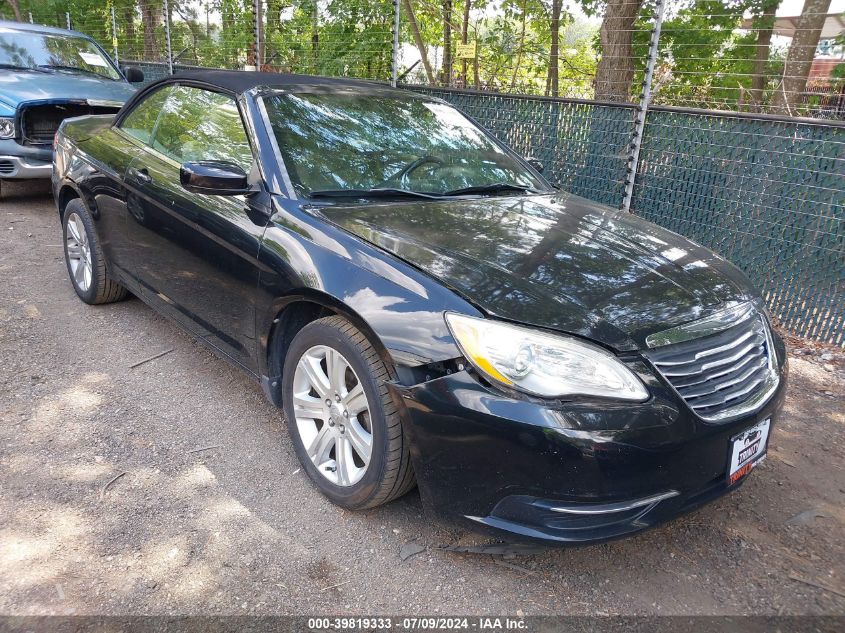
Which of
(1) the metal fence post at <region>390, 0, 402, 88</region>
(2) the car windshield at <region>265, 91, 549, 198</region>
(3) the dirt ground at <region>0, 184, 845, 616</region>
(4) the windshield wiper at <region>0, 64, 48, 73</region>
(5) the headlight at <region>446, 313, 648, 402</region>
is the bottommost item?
(3) the dirt ground at <region>0, 184, 845, 616</region>

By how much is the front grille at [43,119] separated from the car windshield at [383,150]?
4614 millimetres

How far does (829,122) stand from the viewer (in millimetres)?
4457

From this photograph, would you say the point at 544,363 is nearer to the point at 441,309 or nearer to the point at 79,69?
the point at 441,309

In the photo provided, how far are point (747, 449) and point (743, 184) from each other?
3275 millimetres

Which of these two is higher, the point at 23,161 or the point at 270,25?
the point at 270,25

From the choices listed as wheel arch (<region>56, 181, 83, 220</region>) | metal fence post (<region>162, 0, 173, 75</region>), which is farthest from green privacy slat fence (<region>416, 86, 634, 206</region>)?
metal fence post (<region>162, 0, 173, 75</region>)

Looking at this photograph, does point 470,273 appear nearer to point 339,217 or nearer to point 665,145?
point 339,217

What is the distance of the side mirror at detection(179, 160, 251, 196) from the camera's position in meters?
2.75

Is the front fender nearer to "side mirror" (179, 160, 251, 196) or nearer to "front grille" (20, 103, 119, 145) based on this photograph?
"side mirror" (179, 160, 251, 196)

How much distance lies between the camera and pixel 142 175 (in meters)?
3.57

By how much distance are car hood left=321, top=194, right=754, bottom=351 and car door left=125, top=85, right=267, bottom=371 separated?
53 cm

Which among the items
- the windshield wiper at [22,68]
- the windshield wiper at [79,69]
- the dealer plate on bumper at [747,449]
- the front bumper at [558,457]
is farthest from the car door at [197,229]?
the windshield wiper at [79,69]

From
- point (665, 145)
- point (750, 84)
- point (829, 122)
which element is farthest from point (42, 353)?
point (750, 84)

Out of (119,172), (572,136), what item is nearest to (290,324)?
(119,172)
